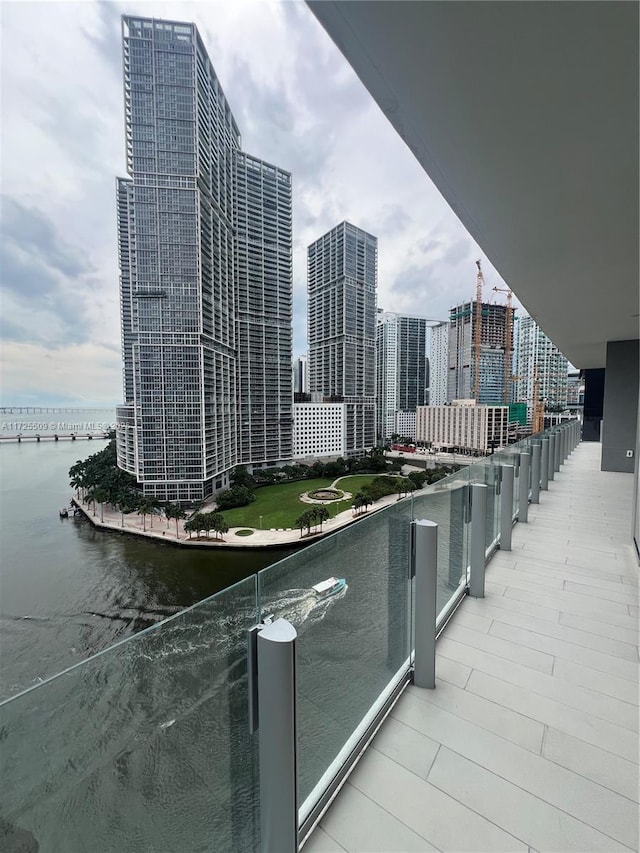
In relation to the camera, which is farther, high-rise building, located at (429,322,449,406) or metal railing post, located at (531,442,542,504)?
high-rise building, located at (429,322,449,406)

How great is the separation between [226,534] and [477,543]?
23060 millimetres

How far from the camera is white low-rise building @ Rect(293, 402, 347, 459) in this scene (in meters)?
47.6

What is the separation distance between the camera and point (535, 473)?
537 centimetres

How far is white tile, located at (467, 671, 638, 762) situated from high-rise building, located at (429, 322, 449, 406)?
76.0 m

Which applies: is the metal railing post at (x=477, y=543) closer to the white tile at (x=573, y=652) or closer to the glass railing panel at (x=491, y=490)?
the glass railing panel at (x=491, y=490)

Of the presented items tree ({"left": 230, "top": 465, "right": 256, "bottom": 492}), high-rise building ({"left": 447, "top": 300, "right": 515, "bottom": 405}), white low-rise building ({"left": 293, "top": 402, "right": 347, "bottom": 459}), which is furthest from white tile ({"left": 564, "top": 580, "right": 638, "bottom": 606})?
high-rise building ({"left": 447, "top": 300, "right": 515, "bottom": 405})

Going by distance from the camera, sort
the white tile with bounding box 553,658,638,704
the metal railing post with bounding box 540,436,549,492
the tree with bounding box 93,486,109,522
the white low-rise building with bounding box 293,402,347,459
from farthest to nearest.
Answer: the white low-rise building with bounding box 293,402,347,459, the tree with bounding box 93,486,109,522, the metal railing post with bounding box 540,436,549,492, the white tile with bounding box 553,658,638,704

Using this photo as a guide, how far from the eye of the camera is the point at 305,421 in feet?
157

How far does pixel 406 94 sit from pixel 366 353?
52.2 m

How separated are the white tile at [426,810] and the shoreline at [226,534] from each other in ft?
61.5

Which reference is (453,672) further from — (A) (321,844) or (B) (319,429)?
(B) (319,429)

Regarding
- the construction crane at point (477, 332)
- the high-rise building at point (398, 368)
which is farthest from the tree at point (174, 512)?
the construction crane at point (477, 332)

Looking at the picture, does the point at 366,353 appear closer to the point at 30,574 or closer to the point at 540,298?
the point at 30,574

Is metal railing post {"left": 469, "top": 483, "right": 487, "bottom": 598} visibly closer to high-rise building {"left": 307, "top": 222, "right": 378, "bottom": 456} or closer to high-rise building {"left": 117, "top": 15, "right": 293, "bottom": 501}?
high-rise building {"left": 117, "top": 15, "right": 293, "bottom": 501}
